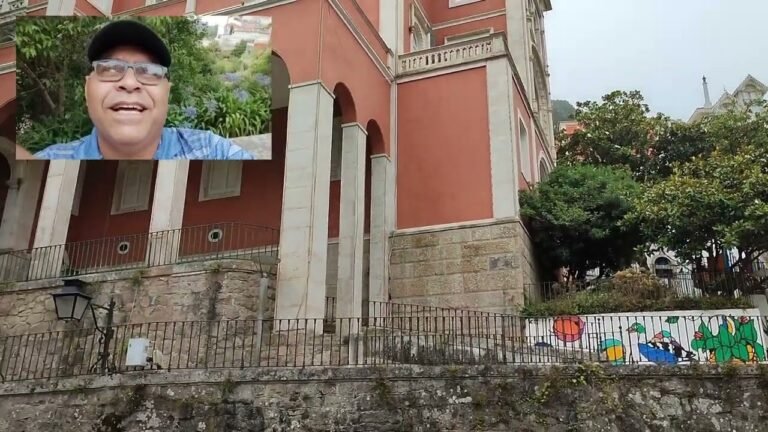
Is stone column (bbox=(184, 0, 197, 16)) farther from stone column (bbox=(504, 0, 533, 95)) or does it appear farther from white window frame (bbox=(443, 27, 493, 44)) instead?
stone column (bbox=(504, 0, 533, 95))

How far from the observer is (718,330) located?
44.1 feet

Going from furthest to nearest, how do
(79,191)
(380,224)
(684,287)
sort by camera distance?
(79,191), (380,224), (684,287)

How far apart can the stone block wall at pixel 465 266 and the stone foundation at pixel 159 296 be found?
16.2ft

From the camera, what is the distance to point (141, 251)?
17.7m

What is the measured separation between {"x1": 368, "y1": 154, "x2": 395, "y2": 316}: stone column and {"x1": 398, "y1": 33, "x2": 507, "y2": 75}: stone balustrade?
286cm

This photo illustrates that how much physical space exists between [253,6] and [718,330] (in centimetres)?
1209

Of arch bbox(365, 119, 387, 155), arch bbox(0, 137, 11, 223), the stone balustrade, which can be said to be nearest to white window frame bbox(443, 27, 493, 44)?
the stone balustrade

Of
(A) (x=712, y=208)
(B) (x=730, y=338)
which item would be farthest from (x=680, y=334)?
(A) (x=712, y=208)

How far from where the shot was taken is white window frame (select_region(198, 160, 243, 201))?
18.3 metres

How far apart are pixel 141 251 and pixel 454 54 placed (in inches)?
389

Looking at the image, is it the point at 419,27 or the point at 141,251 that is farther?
the point at 419,27

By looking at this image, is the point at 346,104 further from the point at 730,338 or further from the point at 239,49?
the point at 730,338

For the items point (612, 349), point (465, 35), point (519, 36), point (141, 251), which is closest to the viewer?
point (612, 349)

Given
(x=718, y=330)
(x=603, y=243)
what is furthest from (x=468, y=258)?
(x=718, y=330)
